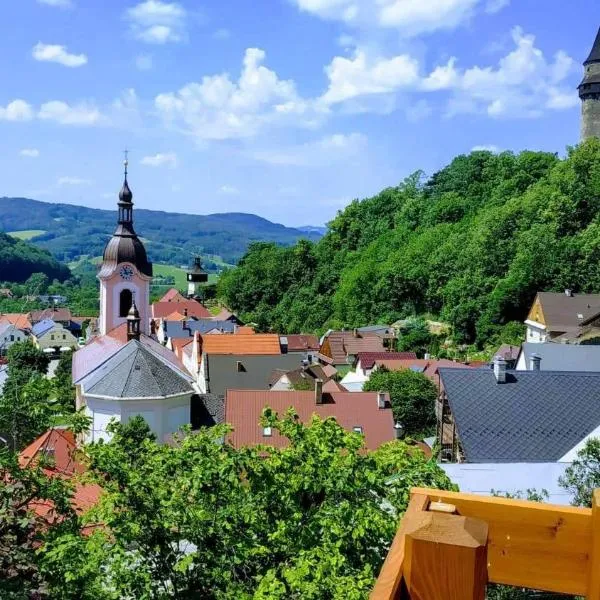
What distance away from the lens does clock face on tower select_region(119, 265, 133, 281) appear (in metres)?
39.4

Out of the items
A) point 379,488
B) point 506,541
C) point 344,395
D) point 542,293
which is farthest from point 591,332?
point 506,541

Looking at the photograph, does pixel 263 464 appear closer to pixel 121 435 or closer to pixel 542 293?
pixel 121 435

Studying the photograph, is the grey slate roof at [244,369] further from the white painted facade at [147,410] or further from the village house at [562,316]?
the village house at [562,316]

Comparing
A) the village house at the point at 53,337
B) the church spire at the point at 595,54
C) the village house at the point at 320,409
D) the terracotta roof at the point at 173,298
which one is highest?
the church spire at the point at 595,54

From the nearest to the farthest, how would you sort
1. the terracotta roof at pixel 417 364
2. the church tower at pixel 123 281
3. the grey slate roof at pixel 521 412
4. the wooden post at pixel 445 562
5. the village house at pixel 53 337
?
the wooden post at pixel 445 562 → the grey slate roof at pixel 521 412 → the terracotta roof at pixel 417 364 → the church tower at pixel 123 281 → the village house at pixel 53 337

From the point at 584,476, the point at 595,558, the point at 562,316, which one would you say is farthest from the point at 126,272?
the point at 595,558

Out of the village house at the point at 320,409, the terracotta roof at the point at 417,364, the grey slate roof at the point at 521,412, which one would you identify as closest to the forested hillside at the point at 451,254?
the terracotta roof at the point at 417,364

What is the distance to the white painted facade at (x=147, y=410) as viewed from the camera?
27.5m

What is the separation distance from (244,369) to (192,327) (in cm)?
2353

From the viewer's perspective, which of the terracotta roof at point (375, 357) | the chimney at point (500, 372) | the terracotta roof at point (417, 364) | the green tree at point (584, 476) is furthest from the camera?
the terracotta roof at point (375, 357)

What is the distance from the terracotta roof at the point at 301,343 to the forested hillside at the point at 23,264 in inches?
5338

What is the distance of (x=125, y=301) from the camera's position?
39625 mm

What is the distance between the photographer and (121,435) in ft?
26.5

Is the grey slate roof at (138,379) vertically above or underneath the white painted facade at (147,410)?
above
